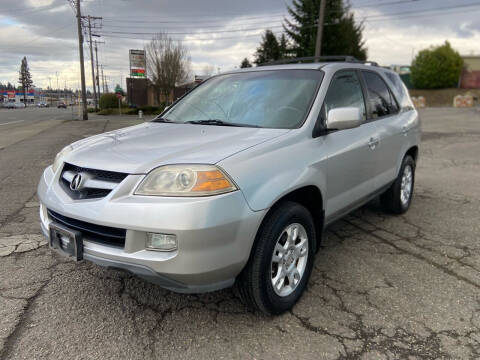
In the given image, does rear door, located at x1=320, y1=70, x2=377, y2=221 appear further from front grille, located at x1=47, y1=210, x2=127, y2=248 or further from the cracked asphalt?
front grille, located at x1=47, y1=210, x2=127, y2=248

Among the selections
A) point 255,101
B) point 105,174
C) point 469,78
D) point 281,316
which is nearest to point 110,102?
point 255,101

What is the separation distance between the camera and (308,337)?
249cm

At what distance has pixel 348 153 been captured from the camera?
3355 mm

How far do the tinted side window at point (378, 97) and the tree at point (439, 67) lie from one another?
176 ft

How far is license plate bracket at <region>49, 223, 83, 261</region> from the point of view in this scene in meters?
2.39

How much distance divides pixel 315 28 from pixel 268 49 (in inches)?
374

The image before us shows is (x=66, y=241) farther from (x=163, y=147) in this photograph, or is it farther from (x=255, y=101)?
(x=255, y=101)

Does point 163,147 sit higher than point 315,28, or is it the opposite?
point 315,28

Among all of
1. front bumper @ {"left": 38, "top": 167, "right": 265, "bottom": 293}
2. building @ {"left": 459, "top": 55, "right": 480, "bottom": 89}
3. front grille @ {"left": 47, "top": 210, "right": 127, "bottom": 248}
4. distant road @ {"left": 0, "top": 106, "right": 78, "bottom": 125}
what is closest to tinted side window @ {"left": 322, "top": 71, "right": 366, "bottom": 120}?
front bumper @ {"left": 38, "top": 167, "right": 265, "bottom": 293}

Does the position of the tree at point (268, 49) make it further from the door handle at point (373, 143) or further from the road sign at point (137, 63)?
the door handle at point (373, 143)

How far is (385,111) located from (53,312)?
3.71 metres

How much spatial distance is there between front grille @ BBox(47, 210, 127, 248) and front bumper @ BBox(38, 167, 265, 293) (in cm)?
4

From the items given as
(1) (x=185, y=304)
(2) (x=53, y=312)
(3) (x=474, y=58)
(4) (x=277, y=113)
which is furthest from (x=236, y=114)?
(3) (x=474, y=58)

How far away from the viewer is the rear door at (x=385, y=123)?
4027 millimetres
